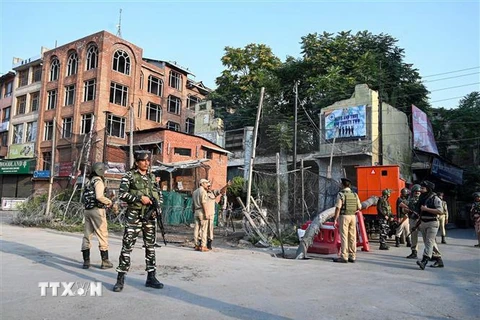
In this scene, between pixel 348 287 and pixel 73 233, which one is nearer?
pixel 348 287

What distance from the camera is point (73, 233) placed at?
13242mm

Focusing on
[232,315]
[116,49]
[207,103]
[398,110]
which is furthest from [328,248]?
[116,49]

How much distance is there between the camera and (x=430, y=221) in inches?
316

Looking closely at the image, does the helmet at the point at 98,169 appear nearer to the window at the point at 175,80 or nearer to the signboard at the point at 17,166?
the signboard at the point at 17,166

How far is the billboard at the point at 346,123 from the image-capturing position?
79.7ft

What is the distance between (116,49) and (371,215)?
3054cm

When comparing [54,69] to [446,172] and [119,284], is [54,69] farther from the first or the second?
[119,284]

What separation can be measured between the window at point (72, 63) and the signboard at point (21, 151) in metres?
8.48

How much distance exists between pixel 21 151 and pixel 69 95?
28.6ft

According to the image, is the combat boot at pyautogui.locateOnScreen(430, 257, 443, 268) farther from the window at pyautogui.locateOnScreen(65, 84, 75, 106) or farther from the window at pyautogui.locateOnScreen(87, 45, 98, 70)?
the window at pyautogui.locateOnScreen(65, 84, 75, 106)

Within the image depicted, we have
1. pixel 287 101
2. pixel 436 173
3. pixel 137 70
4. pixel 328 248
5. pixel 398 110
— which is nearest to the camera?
pixel 328 248

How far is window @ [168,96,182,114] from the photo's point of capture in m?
42.5

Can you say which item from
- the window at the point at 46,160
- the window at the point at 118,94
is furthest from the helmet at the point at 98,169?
the window at the point at 46,160

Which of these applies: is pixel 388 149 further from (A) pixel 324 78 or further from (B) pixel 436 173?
(A) pixel 324 78
